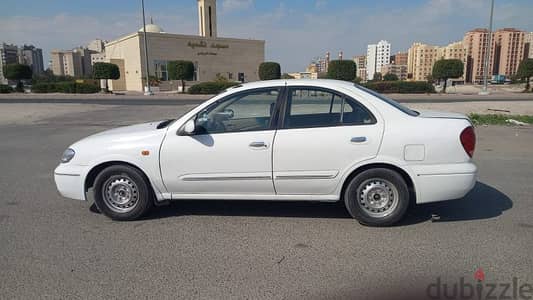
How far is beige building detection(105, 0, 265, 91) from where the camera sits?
50.0 m

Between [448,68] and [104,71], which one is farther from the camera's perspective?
[104,71]

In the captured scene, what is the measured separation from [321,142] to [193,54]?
54.0 metres

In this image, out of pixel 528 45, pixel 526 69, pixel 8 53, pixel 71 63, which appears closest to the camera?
pixel 526 69

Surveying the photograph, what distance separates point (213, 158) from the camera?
12.3 feet

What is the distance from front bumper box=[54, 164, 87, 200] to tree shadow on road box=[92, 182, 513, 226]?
83 cm

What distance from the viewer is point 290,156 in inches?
145

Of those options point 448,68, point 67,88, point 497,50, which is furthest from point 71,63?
point 497,50

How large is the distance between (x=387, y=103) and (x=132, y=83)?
5388 cm

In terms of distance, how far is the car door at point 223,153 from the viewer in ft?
12.2

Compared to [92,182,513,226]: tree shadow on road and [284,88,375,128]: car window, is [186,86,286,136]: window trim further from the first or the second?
[92,182,513,226]: tree shadow on road

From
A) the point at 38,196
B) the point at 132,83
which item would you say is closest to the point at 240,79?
the point at 132,83

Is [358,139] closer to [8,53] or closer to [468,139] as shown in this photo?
[468,139]

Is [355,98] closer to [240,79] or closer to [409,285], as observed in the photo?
[409,285]

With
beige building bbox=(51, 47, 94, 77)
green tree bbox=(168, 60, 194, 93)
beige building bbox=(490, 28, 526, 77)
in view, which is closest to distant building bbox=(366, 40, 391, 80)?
beige building bbox=(490, 28, 526, 77)
